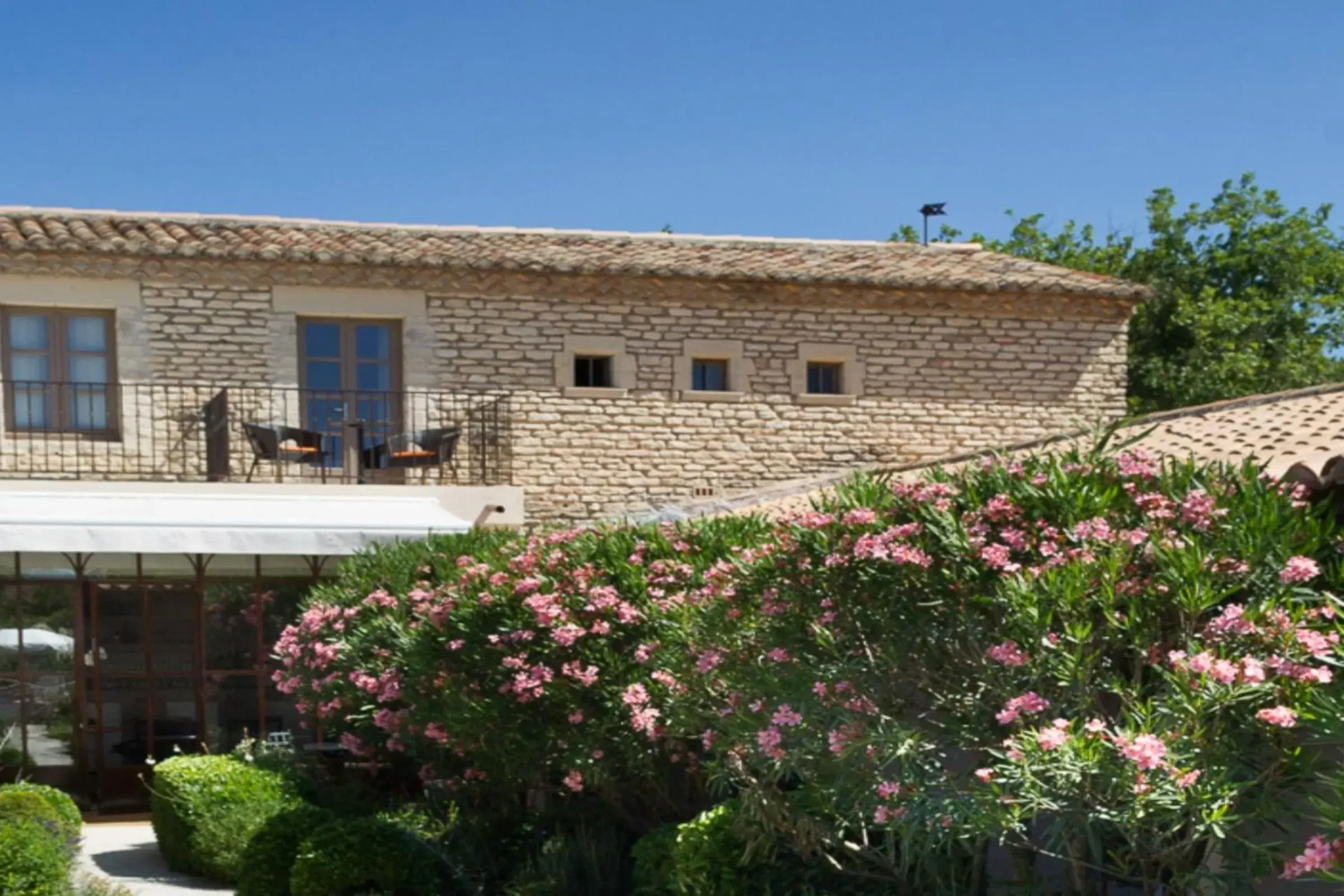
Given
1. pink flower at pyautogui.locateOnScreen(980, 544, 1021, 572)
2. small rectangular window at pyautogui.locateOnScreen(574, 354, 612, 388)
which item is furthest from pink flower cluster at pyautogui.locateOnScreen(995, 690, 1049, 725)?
small rectangular window at pyautogui.locateOnScreen(574, 354, 612, 388)

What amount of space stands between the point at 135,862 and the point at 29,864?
10.6 feet

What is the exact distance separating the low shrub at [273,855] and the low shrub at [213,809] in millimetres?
675

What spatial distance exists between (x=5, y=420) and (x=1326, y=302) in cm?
2384

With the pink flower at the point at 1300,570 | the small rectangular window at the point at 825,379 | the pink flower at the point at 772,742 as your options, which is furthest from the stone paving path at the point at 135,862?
the small rectangular window at the point at 825,379

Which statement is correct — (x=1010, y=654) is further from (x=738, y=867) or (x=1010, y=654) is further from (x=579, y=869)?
(x=579, y=869)

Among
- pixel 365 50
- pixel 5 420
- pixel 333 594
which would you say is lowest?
pixel 333 594

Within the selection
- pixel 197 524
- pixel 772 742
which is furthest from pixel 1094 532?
pixel 197 524

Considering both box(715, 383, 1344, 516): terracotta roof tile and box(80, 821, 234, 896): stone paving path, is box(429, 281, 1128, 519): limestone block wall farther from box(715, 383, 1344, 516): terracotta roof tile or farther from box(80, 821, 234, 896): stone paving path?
box(80, 821, 234, 896): stone paving path

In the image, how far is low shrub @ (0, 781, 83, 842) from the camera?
1288 cm

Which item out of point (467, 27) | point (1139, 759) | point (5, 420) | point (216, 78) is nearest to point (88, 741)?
point (5, 420)

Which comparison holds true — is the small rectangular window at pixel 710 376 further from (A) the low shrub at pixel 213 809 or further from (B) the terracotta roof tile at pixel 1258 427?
(A) the low shrub at pixel 213 809

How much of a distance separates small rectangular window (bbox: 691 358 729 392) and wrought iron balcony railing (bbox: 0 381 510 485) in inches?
103

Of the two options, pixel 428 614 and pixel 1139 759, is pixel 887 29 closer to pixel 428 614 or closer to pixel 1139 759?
pixel 428 614

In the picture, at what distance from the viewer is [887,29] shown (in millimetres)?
15898
